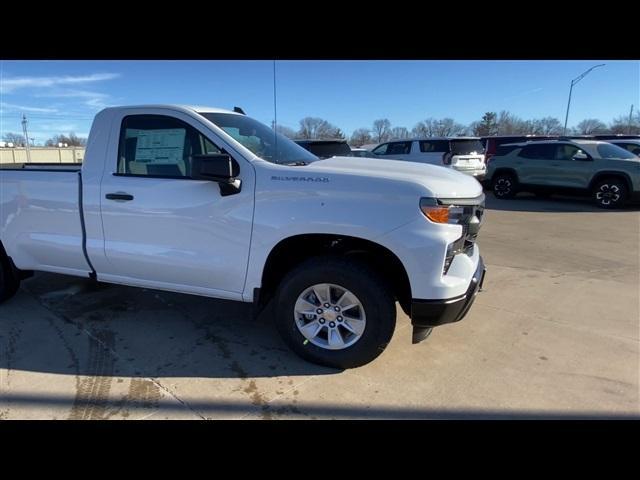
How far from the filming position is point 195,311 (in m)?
4.22

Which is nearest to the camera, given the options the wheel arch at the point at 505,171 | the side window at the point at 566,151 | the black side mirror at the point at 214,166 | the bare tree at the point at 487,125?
the black side mirror at the point at 214,166

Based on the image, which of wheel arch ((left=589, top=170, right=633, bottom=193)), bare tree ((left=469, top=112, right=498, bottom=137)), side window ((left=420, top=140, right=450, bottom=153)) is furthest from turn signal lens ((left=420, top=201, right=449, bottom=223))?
bare tree ((left=469, top=112, right=498, bottom=137))

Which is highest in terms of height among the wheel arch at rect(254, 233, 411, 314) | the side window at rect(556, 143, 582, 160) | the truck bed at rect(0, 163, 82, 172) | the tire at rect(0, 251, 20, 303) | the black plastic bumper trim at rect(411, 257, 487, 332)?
the side window at rect(556, 143, 582, 160)

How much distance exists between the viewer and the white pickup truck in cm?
284

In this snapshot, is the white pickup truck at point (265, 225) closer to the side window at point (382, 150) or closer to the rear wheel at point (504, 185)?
the rear wheel at point (504, 185)

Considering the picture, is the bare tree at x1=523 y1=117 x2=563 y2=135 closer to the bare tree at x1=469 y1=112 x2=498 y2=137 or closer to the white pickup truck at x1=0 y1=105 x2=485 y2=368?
the bare tree at x1=469 y1=112 x2=498 y2=137

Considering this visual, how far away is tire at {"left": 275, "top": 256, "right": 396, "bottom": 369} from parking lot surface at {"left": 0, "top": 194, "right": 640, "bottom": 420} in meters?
0.15

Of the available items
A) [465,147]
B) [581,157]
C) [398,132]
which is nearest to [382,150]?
[465,147]

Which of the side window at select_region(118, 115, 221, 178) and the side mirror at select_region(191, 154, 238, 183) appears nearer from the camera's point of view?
the side mirror at select_region(191, 154, 238, 183)

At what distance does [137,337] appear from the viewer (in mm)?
3672

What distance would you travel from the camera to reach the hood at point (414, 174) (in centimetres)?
284

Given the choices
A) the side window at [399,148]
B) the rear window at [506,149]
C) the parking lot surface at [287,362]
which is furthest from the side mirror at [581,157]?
the parking lot surface at [287,362]

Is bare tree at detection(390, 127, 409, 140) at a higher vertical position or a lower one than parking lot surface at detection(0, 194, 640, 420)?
higher

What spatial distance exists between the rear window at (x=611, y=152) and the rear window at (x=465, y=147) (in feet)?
11.5
